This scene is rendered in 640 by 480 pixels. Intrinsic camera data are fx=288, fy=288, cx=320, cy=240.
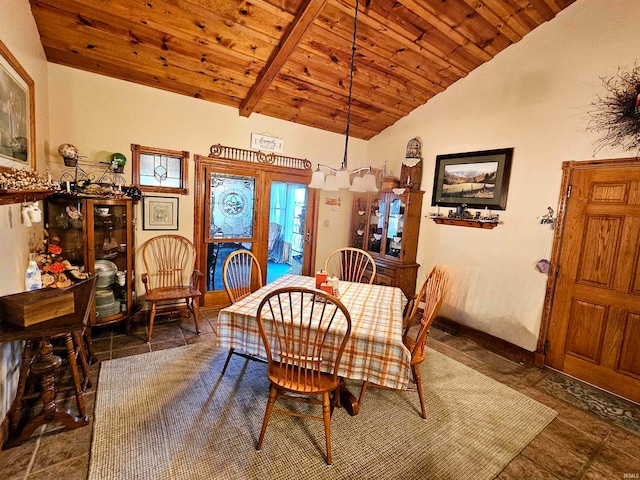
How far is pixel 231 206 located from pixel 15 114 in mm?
2191

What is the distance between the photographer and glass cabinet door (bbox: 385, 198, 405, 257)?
12.9ft

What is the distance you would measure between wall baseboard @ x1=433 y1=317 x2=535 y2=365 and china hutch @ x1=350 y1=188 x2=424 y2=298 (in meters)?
0.59

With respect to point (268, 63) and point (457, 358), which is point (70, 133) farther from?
point (457, 358)

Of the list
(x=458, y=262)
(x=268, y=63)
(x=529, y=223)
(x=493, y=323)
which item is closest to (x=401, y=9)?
(x=268, y=63)

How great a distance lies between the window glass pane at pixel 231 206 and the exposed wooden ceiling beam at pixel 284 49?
909mm

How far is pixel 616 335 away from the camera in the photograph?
2.46 m

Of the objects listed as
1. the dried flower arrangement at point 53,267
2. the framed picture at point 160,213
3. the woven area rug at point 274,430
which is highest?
the framed picture at point 160,213

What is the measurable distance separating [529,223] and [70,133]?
182 inches

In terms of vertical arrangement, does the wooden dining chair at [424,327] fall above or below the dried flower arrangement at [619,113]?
below

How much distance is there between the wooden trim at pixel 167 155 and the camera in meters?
3.09

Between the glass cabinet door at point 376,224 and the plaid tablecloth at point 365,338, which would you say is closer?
the plaid tablecloth at point 365,338

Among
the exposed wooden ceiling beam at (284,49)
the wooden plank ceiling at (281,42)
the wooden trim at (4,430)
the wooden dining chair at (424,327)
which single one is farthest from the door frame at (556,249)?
the wooden trim at (4,430)

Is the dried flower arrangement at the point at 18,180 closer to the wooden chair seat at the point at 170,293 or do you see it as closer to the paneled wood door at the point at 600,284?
the wooden chair seat at the point at 170,293

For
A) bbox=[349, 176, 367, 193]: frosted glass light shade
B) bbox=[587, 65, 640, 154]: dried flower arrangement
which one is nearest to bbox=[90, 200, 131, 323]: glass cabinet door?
bbox=[349, 176, 367, 193]: frosted glass light shade
